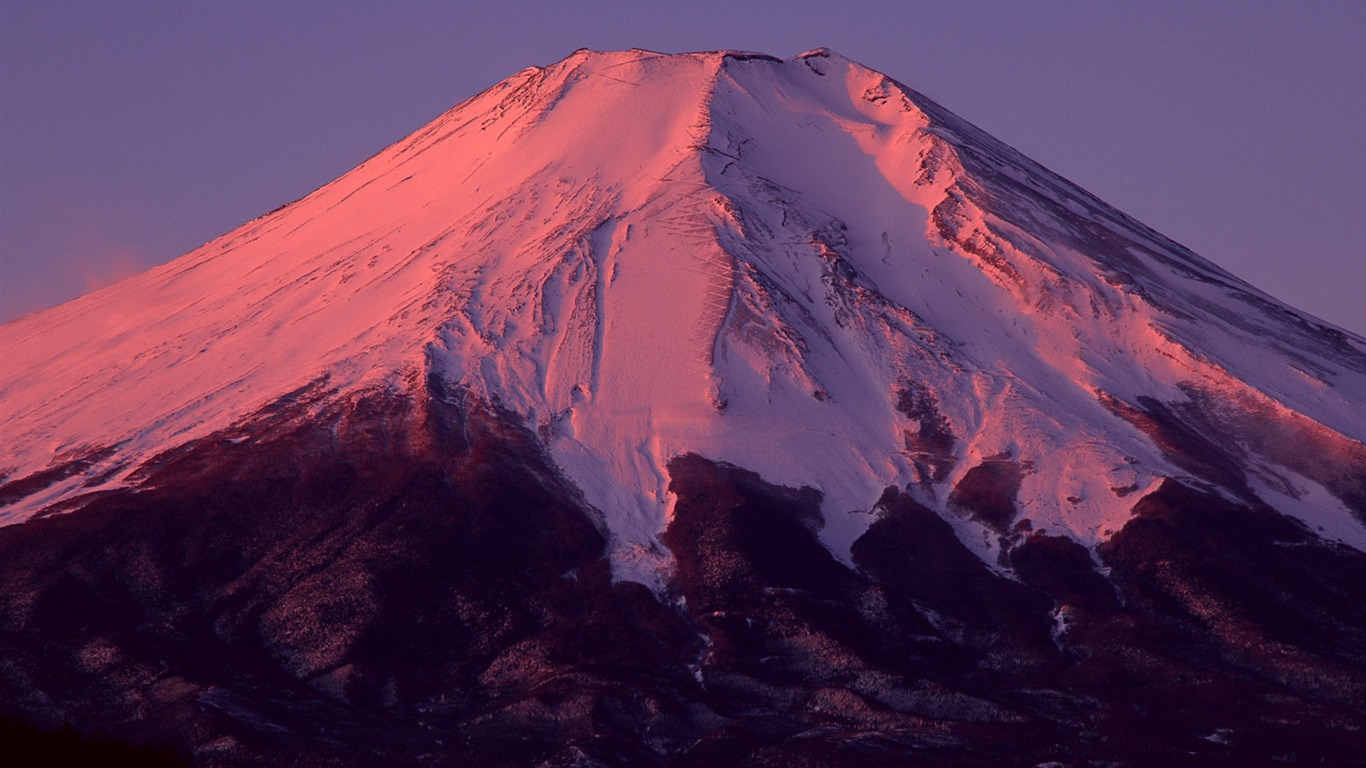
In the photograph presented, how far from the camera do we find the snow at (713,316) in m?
110

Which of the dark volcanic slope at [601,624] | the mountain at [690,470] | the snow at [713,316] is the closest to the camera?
the dark volcanic slope at [601,624]

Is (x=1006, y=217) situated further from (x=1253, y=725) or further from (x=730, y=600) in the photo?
(x=1253, y=725)

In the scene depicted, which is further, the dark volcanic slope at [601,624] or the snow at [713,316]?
the snow at [713,316]

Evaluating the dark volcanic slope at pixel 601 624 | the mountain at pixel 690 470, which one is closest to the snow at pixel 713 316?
the mountain at pixel 690 470

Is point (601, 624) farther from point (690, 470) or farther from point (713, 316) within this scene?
point (713, 316)

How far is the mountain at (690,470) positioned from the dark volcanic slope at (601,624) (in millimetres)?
288

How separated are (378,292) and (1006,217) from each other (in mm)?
48161

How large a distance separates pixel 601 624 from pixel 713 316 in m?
34.5

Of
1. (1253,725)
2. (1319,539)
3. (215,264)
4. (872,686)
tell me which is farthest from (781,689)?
(215,264)

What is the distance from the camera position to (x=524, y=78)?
157750mm

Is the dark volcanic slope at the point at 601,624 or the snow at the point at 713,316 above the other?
the snow at the point at 713,316

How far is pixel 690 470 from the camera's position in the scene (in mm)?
106375

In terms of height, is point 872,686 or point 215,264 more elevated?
point 215,264

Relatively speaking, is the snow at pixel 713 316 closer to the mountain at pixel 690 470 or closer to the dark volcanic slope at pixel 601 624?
the mountain at pixel 690 470
